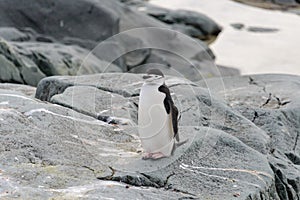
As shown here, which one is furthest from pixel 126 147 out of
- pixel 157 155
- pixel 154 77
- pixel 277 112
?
pixel 277 112

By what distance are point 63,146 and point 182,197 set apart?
100 cm

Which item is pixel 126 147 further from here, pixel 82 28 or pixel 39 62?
pixel 82 28

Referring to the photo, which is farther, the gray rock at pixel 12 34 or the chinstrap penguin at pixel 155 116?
the gray rock at pixel 12 34

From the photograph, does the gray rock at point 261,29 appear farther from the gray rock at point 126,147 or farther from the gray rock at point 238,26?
the gray rock at point 126,147

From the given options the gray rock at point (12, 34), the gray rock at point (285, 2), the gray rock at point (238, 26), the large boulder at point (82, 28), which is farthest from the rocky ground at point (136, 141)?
the gray rock at point (285, 2)

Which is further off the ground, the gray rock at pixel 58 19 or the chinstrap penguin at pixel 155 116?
the chinstrap penguin at pixel 155 116

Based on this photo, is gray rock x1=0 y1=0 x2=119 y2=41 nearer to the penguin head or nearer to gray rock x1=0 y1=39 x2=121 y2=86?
gray rock x1=0 y1=39 x2=121 y2=86

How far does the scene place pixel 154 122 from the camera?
4316 mm

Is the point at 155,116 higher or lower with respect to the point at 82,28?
higher

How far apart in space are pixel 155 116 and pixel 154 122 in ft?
0.16

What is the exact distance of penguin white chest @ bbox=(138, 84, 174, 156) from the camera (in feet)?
14.0

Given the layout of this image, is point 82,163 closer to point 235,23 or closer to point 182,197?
point 182,197

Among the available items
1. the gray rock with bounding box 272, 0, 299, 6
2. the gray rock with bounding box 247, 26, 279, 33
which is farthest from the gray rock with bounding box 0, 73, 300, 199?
the gray rock with bounding box 272, 0, 299, 6

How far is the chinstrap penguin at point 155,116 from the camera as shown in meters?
4.28
